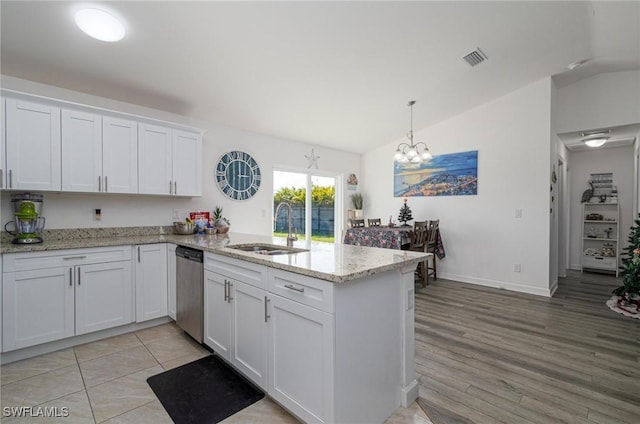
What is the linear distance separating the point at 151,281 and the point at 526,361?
3436 millimetres

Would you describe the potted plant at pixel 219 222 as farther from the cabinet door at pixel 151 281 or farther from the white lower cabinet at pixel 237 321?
the white lower cabinet at pixel 237 321

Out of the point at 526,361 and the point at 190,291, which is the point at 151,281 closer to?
the point at 190,291

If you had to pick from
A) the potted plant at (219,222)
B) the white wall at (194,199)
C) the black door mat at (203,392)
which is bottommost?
the black door mat at (203,392)

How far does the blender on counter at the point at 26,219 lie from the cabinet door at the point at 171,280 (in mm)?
1053

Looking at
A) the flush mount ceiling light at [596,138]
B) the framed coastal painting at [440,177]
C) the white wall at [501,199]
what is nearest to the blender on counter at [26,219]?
the framed coastal painting at [440,177]

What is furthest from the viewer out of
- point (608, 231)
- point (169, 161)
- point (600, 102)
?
point (608, 231)

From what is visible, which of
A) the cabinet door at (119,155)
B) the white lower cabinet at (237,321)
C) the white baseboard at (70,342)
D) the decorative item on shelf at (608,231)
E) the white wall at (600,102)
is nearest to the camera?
the white lower cabinet at (237,321)

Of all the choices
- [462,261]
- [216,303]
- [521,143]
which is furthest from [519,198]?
[216,303]

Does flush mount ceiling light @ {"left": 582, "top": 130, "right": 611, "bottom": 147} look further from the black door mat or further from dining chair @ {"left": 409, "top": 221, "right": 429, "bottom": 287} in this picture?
the black door mat

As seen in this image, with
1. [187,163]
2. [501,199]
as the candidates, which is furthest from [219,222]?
[501,199]

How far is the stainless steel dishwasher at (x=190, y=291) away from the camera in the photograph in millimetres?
2492

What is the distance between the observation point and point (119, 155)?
2.94 metres

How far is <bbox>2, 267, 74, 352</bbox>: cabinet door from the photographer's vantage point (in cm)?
224

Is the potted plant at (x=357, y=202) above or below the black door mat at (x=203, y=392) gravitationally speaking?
above
